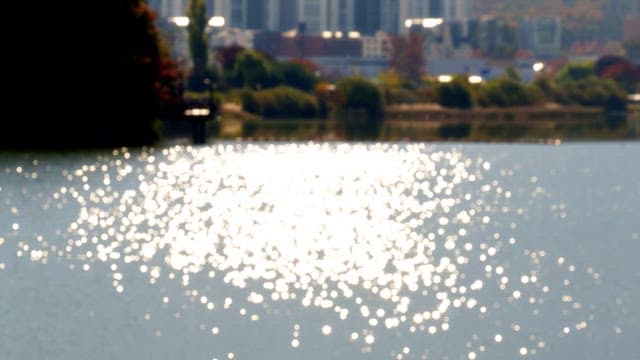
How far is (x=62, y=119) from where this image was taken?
143375 mm

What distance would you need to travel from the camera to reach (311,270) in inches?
2586

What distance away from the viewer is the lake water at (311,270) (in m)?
48.2

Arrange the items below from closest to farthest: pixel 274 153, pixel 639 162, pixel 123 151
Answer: pixel 123 151, pixel 639 162, pixel 274 153

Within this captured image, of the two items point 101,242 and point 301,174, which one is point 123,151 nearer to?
point 301,174

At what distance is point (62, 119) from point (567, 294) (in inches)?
3482

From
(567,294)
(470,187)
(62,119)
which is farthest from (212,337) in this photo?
(62,119)

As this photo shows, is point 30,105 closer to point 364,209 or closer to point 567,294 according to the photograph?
point 364,209

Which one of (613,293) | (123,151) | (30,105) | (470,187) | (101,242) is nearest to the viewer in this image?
(613,293)

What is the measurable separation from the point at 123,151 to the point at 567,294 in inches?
3876

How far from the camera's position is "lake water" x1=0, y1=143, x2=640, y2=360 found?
48.2 meters

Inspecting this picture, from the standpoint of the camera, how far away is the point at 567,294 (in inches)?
2307

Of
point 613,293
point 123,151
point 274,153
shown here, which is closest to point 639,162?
point 274,153

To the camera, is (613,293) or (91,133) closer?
(613,293)

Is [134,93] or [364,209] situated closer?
[364,209]
